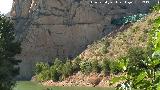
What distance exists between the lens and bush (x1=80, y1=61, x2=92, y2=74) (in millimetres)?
61625

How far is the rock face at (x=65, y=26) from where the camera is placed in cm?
8106

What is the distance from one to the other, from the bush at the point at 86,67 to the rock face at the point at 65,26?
1625cm

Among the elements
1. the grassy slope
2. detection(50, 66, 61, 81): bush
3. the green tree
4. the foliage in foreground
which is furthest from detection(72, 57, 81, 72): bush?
the foliage in foreground

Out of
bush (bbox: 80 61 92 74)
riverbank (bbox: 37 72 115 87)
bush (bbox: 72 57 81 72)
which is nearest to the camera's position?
riverbank (bbox: 37 72 115 87)

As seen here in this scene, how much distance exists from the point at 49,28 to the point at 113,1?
13599mm

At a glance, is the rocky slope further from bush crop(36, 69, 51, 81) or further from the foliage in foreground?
the foliage in foreground

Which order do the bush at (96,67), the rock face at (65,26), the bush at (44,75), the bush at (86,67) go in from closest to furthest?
the bush at (96,67), the bush at (86,67), the bush at (44,75), the rock face at (65,26)

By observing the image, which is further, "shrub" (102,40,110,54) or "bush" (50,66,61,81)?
"shrub" (102,40,110,54)

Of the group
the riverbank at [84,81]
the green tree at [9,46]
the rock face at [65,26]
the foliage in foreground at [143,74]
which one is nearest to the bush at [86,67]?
the riverbank at [84,81]

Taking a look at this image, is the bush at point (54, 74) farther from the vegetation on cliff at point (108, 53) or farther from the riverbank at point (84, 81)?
the riverbank at point (84, 81)

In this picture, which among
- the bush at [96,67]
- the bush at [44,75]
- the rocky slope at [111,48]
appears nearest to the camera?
the rocky slope at [111,48]

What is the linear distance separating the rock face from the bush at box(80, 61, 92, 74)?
640 inches

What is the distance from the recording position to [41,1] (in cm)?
8512

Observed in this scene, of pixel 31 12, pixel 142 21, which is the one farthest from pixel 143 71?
pixel 31 12
